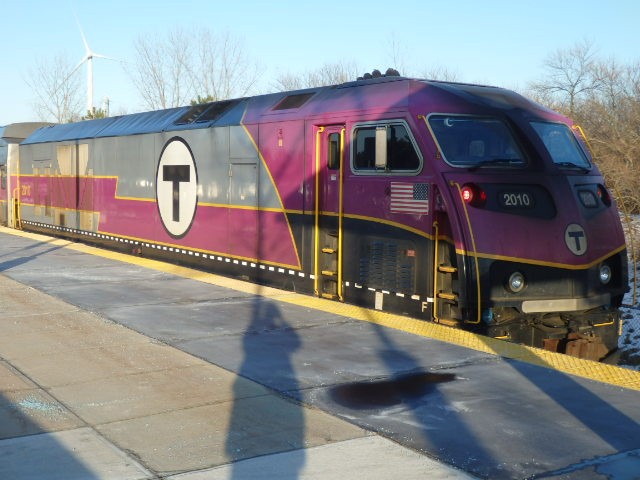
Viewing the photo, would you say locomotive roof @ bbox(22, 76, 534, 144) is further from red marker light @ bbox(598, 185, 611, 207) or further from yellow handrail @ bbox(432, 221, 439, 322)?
yellow handrail @ bbox(432, 221, 439, 322)

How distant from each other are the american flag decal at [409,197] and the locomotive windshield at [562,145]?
5.19 ft

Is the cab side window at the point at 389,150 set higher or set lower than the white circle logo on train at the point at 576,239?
higher

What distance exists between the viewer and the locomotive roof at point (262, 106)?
369 inches

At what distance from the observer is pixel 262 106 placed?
474 inches

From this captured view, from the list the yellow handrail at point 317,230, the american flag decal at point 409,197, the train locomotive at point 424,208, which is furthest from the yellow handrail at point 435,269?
the yellow handrail at point 317,230

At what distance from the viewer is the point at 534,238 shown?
8305 millimetres

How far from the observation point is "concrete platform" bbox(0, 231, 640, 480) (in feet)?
15.8

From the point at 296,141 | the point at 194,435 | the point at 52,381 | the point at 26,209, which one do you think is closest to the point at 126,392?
the point at 52,381

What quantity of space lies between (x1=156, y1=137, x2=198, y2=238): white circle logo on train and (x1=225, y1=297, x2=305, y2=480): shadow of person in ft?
18.8

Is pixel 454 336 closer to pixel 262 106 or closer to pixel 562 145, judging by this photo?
pixel 562 145

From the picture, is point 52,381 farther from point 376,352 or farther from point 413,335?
point 413,335

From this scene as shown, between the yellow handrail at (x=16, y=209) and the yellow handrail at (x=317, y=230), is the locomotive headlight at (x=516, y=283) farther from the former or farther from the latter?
the yellow handrail at (x=16, y=209)

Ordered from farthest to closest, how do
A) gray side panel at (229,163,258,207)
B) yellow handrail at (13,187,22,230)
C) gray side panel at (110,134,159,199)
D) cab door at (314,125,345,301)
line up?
yellow handrail at (13,187,22,230) < gray side panel at (110,134,159,199) < gray side panel at (229,163,258,207) < cab door at (314,125,345,301)

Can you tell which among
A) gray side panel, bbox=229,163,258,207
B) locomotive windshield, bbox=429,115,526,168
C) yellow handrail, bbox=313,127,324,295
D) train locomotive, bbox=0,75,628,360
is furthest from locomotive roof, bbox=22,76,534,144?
gray side panel, bbox=229,163,258,207
